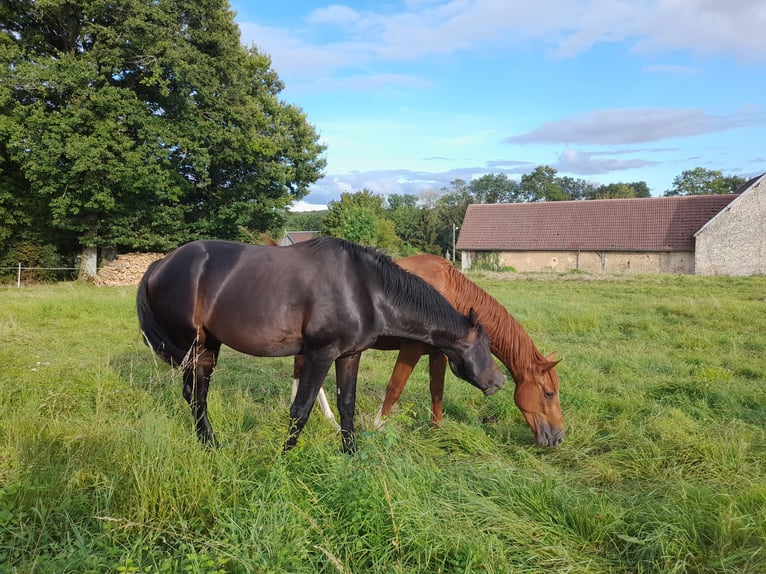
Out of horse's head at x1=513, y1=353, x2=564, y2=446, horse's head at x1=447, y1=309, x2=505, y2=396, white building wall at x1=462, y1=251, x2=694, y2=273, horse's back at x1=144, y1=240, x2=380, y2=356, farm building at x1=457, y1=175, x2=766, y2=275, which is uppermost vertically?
farm building at x1=457, y1=175, x2=766, y2=275

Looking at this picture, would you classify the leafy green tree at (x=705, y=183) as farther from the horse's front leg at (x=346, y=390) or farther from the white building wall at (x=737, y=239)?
the horse's front leg at (x=346, y=390)

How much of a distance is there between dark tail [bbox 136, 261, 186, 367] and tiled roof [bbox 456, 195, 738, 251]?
1279 inches

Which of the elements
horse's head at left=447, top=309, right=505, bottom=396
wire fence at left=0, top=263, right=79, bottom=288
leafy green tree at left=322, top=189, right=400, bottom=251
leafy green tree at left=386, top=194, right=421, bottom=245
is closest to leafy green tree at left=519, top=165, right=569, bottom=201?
leafy green tree at left=386, top=194, right=421, bottom=245

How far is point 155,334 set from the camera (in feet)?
13.8

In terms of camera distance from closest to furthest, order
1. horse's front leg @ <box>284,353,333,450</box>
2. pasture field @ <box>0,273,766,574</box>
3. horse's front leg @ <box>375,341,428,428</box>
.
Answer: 1. pasture field @ <box>0,273,766,574</box>
2. horse's front leg @ <box>284,353,333,450</box>
3. horse's front leg @ <box>375,341,428,428</box>

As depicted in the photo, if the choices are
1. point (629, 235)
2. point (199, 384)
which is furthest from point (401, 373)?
point (629, 235)

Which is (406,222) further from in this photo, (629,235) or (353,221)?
(629,235)

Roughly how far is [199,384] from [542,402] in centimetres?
284

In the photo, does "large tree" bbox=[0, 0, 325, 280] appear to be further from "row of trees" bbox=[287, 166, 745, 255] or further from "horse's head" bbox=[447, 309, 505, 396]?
"horse's head" bbox=[447, 309, 505, 396]

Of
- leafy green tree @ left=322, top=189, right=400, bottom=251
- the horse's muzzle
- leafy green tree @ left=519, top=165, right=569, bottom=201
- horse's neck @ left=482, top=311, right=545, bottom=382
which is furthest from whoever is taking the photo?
leafy green tree @ left=519, top=165, right=569, bottom=201

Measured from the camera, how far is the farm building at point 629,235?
1153 inches

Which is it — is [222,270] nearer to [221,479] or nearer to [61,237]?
[221,479]

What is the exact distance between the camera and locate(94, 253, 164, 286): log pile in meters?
19.6

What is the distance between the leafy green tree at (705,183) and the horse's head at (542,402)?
7252cm
